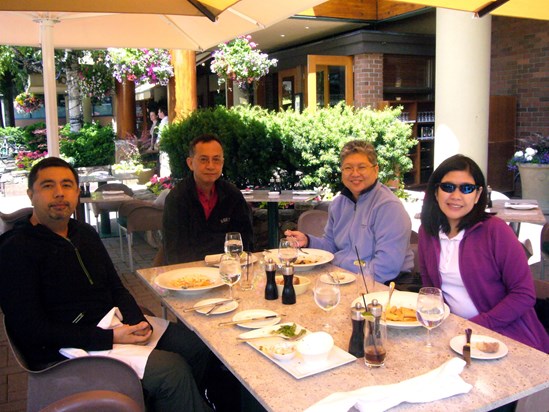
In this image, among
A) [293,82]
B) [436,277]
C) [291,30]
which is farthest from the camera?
[293,82]

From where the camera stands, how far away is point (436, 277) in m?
2.65

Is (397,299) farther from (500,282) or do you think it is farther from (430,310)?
(500,282)

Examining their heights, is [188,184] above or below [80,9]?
below

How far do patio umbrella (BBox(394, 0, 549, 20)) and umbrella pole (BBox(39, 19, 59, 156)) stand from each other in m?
2.91

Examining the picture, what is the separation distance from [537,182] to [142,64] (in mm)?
6691

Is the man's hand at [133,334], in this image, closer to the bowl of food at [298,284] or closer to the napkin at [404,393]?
the bowl of food at [298,284]

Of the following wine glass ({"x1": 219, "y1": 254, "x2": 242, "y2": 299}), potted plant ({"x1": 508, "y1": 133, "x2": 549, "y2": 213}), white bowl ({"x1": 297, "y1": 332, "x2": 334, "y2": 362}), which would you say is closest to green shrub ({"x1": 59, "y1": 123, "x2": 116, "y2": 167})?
potted plant ({"x1": 508, "y1": 133, "x2": 549, "y2": 213})

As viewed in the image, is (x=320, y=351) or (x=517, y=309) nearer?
(x=320, y=351)

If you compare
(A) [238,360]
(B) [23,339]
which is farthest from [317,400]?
(B) [23,339]

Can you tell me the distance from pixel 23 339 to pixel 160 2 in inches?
92.2

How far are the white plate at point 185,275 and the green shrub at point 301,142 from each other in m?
3.95

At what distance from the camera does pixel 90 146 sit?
47.0 ft

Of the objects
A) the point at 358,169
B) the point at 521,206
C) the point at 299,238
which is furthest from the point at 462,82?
the point at 299,238

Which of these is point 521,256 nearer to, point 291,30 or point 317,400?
point 317,400
